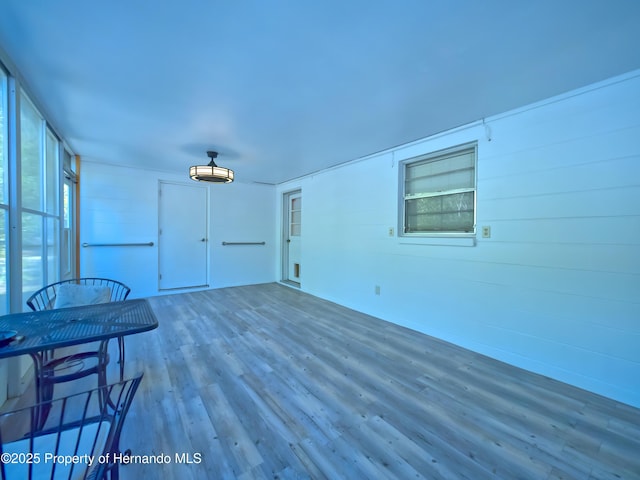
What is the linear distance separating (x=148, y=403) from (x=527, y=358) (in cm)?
315

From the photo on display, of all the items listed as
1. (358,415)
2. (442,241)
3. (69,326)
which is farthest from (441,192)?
(69,326)

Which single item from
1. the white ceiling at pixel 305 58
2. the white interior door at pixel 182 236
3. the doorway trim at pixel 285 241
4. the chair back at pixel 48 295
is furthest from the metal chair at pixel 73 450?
the doorway trim at pixel 285 241

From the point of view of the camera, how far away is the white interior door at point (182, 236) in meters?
5.02

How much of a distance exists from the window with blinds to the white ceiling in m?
0.44

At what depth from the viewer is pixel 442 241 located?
3.06 m

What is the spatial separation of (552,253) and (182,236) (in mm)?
5515

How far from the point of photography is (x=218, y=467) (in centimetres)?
140

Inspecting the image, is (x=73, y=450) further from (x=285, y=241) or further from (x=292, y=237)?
(x=285, y=241)

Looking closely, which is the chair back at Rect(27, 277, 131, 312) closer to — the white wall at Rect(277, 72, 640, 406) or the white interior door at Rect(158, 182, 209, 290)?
the white interior door at Rect(158, 182, 209, 290)

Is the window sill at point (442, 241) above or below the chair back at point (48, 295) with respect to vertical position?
above

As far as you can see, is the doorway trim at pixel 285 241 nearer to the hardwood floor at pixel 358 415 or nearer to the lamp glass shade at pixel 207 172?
the lamp glass shade at pixel 207 172

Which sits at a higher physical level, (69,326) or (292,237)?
(292,237)

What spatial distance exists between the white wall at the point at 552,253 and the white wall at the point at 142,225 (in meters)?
3.60

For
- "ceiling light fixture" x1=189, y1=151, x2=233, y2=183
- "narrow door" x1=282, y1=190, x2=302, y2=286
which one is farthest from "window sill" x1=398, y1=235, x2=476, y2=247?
"narrow door" x1=282, y1=190, x2=302, y2=286
